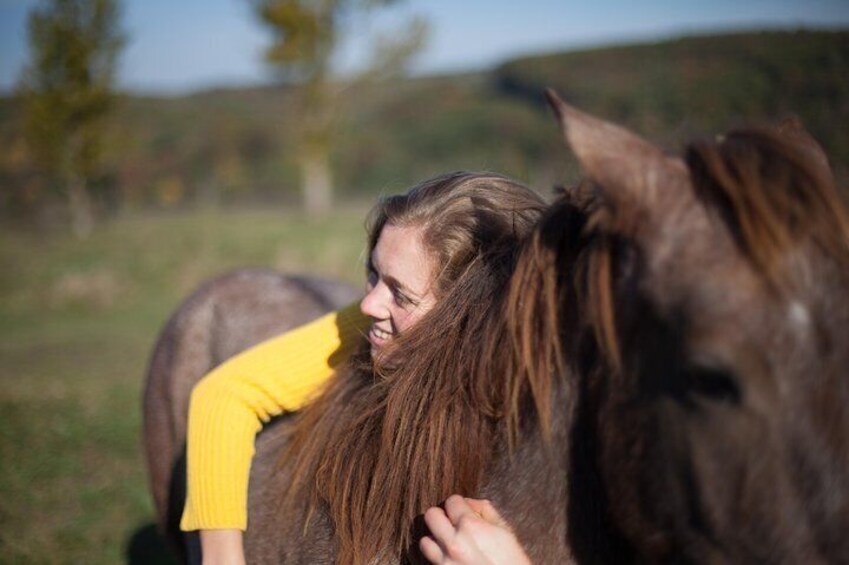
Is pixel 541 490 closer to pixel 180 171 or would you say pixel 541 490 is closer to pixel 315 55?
pixel 315 55

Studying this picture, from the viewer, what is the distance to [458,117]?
4825 centimetres

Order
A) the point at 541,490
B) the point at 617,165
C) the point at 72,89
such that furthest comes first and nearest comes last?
1. the point at 72,89
2. the point at 541,490
3. the point at 617,165

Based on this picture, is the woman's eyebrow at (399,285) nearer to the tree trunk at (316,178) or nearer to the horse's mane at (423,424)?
the horse's mane at (423,424)

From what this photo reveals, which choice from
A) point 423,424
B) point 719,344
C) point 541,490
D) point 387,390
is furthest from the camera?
point 387,390

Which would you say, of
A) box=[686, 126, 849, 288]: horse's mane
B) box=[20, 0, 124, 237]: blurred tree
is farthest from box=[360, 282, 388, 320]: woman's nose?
box=[20, 0, 124, 237]: blurred tree

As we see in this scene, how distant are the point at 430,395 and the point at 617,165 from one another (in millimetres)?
816

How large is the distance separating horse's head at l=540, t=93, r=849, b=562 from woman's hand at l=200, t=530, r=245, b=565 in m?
1.31

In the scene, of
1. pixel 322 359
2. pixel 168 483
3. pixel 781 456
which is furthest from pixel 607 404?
pixel 168 483

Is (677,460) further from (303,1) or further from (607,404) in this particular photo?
(303,1)

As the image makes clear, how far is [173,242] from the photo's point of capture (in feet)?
60.5

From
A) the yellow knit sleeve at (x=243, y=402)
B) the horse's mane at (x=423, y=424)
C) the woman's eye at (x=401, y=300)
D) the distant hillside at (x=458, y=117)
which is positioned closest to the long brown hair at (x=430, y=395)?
the horse's mane at (x=423, y=424)

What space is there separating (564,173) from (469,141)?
42.5 meters

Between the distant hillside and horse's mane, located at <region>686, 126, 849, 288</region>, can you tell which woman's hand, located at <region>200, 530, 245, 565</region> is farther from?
horse's mane, located at <region>686, 126, 849, 288</region>

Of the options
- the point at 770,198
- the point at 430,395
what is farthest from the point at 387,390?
the point at 770,198
